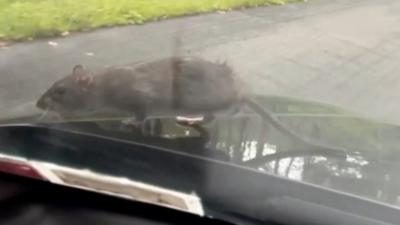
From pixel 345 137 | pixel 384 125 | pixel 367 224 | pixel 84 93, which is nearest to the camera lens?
pixel 367 224

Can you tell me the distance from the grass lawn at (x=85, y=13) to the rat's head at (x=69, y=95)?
2.99 ft

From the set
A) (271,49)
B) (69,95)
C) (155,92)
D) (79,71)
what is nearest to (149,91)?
(155,92)

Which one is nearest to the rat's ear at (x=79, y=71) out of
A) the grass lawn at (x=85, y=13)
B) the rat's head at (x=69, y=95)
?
the rat's head at (x=69, y=95)

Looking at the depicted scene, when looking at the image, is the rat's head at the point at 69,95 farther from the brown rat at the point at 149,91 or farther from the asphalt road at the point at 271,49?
the asphalt road at the point at 271,49

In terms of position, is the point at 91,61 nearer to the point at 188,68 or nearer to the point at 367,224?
the point at 188,68

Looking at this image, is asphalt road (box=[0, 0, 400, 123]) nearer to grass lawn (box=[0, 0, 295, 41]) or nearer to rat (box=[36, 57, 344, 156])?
grass lawn (box=[0, 0, 295, 41])

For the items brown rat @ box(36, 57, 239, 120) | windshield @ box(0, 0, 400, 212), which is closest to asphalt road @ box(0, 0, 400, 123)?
windshield @ box(0, 0, 400, 212)

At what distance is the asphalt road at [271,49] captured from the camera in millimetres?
3348

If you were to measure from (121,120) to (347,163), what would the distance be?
0.64m

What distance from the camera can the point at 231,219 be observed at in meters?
1.52

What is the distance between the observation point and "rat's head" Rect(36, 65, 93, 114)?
8.70 ft

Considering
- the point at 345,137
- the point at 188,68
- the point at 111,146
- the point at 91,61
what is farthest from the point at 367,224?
the point at 91,61

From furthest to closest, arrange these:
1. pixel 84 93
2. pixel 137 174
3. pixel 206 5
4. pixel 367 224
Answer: pixel 206 5, pixel 84 93, pixel 137 174, pixel 367 224

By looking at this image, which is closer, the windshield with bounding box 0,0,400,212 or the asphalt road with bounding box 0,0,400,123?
the windshield with bounding box 0,0,400,212
